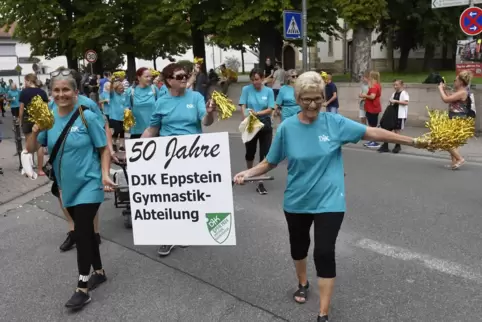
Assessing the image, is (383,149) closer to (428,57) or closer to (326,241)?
(326,241)

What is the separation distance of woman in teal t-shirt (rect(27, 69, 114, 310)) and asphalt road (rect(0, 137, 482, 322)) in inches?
17.3

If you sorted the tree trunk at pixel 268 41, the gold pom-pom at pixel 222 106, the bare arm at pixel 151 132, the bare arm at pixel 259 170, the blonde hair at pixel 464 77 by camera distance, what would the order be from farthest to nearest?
the tree trunk at pixel 268 41
the blonde hair at pixel 464 77
the bare arm at pixel 151 132
the gold pom-pom at pixel 222 106
the bare arm at pixel 259 170

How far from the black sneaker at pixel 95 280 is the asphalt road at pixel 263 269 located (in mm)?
65

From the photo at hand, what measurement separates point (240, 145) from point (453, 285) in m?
8.56

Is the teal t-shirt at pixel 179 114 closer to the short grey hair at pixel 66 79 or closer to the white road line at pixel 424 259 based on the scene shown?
the short grey hair at pixel 66 79

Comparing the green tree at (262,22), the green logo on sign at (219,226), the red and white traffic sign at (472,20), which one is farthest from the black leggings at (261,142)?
the green tree at (262,22)

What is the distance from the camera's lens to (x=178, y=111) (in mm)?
4855

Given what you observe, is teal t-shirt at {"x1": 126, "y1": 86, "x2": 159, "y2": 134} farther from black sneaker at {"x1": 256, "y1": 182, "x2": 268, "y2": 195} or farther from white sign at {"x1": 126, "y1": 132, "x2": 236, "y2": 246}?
white sign at {"x1": 126, "y1": 132, "x2": 236, "y2": 246}

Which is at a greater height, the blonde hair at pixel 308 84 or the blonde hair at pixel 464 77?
the blonde hair at pixel 308 84

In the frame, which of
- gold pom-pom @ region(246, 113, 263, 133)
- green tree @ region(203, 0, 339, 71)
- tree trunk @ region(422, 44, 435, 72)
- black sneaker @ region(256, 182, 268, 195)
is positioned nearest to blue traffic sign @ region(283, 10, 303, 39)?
green tree @ region(203, 0, 339, 71)

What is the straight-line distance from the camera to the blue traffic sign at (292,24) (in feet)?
42.2

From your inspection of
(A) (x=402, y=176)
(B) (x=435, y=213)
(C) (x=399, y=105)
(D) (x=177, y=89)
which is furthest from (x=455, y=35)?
(D) (x=177, y=89)

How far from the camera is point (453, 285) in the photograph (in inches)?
158

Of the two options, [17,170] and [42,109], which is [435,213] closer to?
[42,109]
